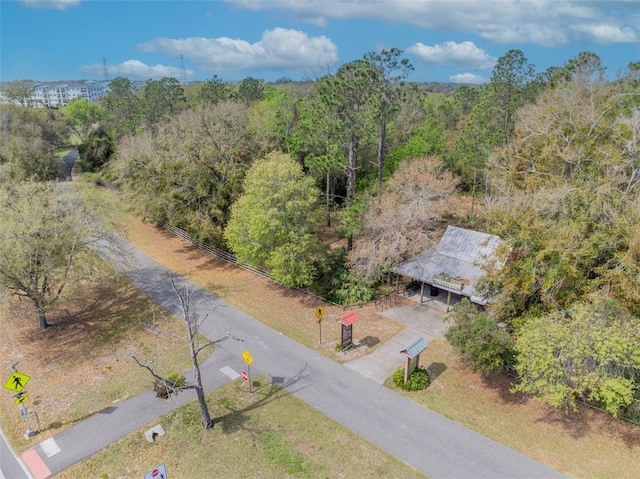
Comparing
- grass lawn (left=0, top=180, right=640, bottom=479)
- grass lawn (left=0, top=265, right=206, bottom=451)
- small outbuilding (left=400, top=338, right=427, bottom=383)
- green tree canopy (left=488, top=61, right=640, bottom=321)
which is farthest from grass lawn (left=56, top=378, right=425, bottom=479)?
green tree canopy (left=488, top=61, right=640, bottom=321)

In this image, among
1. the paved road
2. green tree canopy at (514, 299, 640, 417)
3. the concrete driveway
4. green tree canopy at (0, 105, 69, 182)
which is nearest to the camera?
green tree canopy at (514, 299, 640, 417)

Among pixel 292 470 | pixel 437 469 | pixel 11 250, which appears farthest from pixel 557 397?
pixel 11 250

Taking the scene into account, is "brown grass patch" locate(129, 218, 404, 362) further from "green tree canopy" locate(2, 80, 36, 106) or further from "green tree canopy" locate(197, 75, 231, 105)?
"green tree canopy" locate(2, 80, 36, 106)

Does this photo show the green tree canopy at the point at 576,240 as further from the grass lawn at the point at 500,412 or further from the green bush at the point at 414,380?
the green bush at the point at 414,380

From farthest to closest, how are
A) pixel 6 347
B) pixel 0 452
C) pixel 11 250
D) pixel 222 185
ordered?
pixel 222 185 → pixel 6 347 → pixel 11 250 → pixel 0 452

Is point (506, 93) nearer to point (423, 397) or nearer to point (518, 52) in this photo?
point (518, 52)

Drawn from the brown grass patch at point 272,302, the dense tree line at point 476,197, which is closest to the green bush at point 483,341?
the dense tree line at point 476,197
